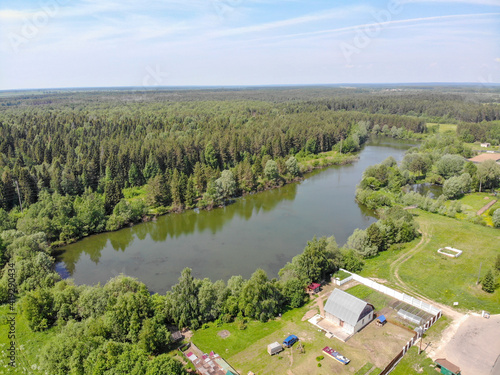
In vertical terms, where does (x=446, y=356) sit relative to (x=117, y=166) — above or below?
below

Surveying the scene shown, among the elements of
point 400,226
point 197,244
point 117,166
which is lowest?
point 197,244

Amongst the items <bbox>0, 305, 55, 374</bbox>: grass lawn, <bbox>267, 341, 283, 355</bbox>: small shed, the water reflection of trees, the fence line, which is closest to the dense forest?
<bbox>0, 305, 55, 374</bbox>: grass lawn

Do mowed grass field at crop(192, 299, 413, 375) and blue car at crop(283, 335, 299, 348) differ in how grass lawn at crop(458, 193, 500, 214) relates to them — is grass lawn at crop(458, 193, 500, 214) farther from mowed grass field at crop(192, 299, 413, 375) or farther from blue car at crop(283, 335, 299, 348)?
blue car at crop(283, 335, 299, 348)

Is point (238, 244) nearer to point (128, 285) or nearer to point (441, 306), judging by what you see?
point (128, 285)

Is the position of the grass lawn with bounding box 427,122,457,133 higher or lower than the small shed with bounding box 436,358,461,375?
higher

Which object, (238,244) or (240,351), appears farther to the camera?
(238,244)

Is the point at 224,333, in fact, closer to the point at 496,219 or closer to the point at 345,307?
the point at 345,307

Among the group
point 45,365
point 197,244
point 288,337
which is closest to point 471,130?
point 197,244

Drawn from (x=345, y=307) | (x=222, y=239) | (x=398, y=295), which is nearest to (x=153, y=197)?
(x=222, y=239)
